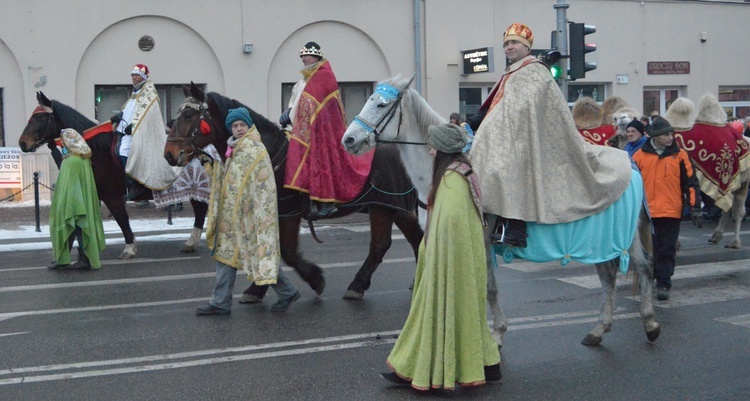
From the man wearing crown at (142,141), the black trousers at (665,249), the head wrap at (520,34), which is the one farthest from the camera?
the man wearing crown at (142,141)

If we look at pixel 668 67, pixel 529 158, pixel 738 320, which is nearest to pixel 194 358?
pixel 529 158

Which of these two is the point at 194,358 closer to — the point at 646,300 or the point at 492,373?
the point at 492,373

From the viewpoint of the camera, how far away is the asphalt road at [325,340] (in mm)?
6008

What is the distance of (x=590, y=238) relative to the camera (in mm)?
6770

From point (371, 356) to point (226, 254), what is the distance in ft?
6.51

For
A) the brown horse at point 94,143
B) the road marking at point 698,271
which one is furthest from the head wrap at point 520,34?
the brown horse at point 94,143

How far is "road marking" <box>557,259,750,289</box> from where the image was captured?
9.96m

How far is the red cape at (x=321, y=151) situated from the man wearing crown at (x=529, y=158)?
7.20 feet

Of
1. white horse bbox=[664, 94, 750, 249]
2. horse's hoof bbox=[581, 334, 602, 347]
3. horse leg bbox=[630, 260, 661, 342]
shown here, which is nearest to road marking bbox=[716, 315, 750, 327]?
horse leg bbox=[630, 260, 661, 342]

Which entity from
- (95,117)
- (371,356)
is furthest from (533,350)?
(95,117)

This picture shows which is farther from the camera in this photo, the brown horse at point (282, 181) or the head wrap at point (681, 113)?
the head wrap at point (681, 113)

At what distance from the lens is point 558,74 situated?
15.5 metres

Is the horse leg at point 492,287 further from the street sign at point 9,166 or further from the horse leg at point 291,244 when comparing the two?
the street sign at point 9,166

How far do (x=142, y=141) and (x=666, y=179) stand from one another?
693cm
